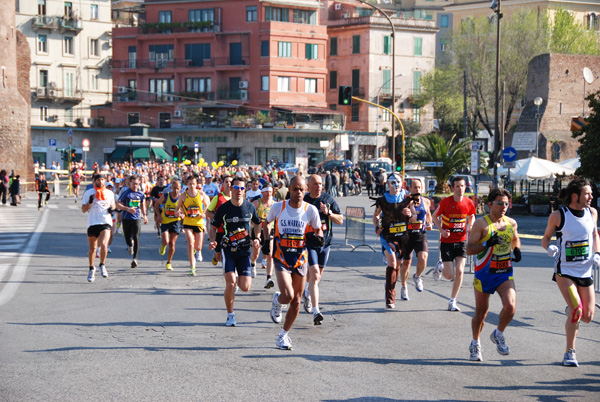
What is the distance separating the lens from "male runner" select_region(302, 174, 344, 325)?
35.1 feet

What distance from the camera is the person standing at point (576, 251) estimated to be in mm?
8430

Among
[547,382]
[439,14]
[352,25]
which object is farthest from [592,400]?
[439,14]

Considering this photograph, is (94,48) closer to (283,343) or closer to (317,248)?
(317,248)

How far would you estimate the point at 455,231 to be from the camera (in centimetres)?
1192

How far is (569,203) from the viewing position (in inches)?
341

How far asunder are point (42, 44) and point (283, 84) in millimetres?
23558

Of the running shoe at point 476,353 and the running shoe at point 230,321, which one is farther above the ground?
the running shoe at point 476,353

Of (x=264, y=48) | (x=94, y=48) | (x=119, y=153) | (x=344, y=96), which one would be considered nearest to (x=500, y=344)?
(x=344, y=96)

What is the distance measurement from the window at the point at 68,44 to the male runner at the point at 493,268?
76.7 m

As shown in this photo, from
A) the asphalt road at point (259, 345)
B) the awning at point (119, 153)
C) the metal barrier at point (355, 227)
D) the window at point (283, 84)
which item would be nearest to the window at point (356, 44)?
the window at point (283, 84)

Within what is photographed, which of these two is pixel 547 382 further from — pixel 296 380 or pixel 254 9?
pixel 254 9

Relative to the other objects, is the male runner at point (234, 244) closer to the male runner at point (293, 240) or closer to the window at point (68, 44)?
the male runner at point (293, 240)

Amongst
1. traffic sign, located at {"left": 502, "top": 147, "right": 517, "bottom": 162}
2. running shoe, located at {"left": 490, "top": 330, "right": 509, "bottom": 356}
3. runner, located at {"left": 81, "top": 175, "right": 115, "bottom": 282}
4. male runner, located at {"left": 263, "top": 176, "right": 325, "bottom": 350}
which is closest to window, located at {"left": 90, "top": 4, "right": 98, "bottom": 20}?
traffic sign, located at {"left": 502, "top": 147, "right": 517, "bottom": 162}

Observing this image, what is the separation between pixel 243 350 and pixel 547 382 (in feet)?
10.1
